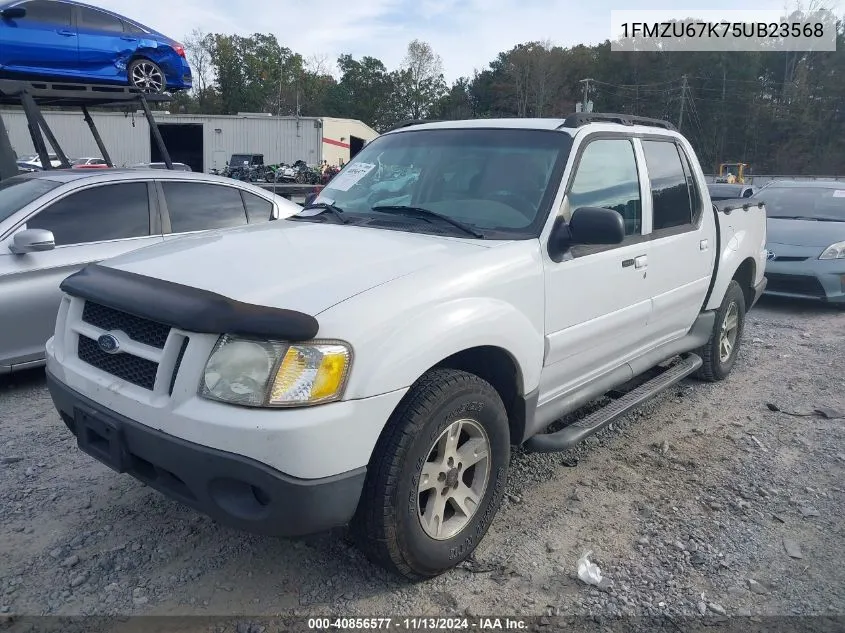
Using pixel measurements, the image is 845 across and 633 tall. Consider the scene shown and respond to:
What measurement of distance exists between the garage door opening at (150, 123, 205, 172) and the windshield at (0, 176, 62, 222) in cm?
4292

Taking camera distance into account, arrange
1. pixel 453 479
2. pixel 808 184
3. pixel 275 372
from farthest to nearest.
A: pixel 808 184, pixel 453 479, pixel 275 372

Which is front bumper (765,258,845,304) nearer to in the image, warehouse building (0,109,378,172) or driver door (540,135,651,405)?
driver door (540,135,651,405)

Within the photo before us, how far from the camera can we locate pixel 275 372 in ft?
7.17

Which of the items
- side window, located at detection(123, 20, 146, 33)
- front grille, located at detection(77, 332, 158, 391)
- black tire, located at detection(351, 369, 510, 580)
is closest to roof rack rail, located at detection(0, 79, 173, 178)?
side window, located at detection(123, 20, 146, 33)

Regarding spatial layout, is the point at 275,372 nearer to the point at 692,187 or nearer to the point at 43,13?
the point at 692,187

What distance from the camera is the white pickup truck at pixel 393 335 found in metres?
2.20

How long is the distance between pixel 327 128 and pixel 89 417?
4422 centimetres

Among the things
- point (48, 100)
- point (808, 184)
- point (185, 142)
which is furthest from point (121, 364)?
point (185, 142)

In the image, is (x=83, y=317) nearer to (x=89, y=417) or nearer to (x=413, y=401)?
(x=89, y=417)

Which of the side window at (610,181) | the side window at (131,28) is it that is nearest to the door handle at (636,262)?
the side window at (610,181)

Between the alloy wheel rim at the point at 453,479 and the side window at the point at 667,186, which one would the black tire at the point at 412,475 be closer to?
the alloy wheel rim at the point at 453,479

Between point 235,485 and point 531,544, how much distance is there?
4.76ft

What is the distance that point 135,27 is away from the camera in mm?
9320

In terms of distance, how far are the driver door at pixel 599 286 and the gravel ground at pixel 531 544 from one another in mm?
652
